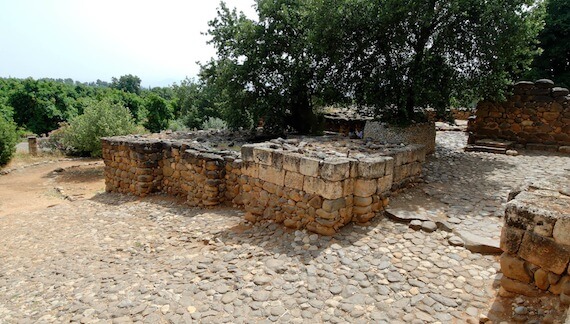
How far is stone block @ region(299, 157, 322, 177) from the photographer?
5.02 m

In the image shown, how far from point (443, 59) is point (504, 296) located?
7.29 meters

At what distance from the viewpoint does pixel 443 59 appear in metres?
9.06

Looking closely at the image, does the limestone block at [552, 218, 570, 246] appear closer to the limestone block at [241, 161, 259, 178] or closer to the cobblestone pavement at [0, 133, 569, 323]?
the cobblestone pavement at [0, 133, 569, 323]

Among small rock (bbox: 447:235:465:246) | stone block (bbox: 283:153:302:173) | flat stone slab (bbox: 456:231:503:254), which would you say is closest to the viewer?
flat stone slab (bbox: 456:231:503:254)

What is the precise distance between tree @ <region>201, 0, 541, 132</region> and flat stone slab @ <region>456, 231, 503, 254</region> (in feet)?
16.5

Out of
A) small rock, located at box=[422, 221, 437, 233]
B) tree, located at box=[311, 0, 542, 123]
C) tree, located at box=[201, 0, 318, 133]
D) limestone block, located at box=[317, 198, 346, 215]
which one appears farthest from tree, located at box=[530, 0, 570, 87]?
limestone block, located at box=[317, 198, 346, 215]

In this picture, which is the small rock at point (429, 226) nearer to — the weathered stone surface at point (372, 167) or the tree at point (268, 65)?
the weathered stone surface at point (372, 167)

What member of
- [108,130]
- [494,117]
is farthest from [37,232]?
[494,117]

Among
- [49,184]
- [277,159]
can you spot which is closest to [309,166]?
[277,159]

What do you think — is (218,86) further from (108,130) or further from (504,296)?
(504,296)

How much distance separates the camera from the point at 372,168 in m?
5.21

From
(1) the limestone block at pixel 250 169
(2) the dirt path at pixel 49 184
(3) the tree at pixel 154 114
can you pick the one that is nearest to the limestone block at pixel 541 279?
(1) the limestone block at pixel 250 169

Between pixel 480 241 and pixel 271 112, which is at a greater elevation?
pixel 271 112

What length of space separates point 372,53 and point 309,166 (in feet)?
19.9
